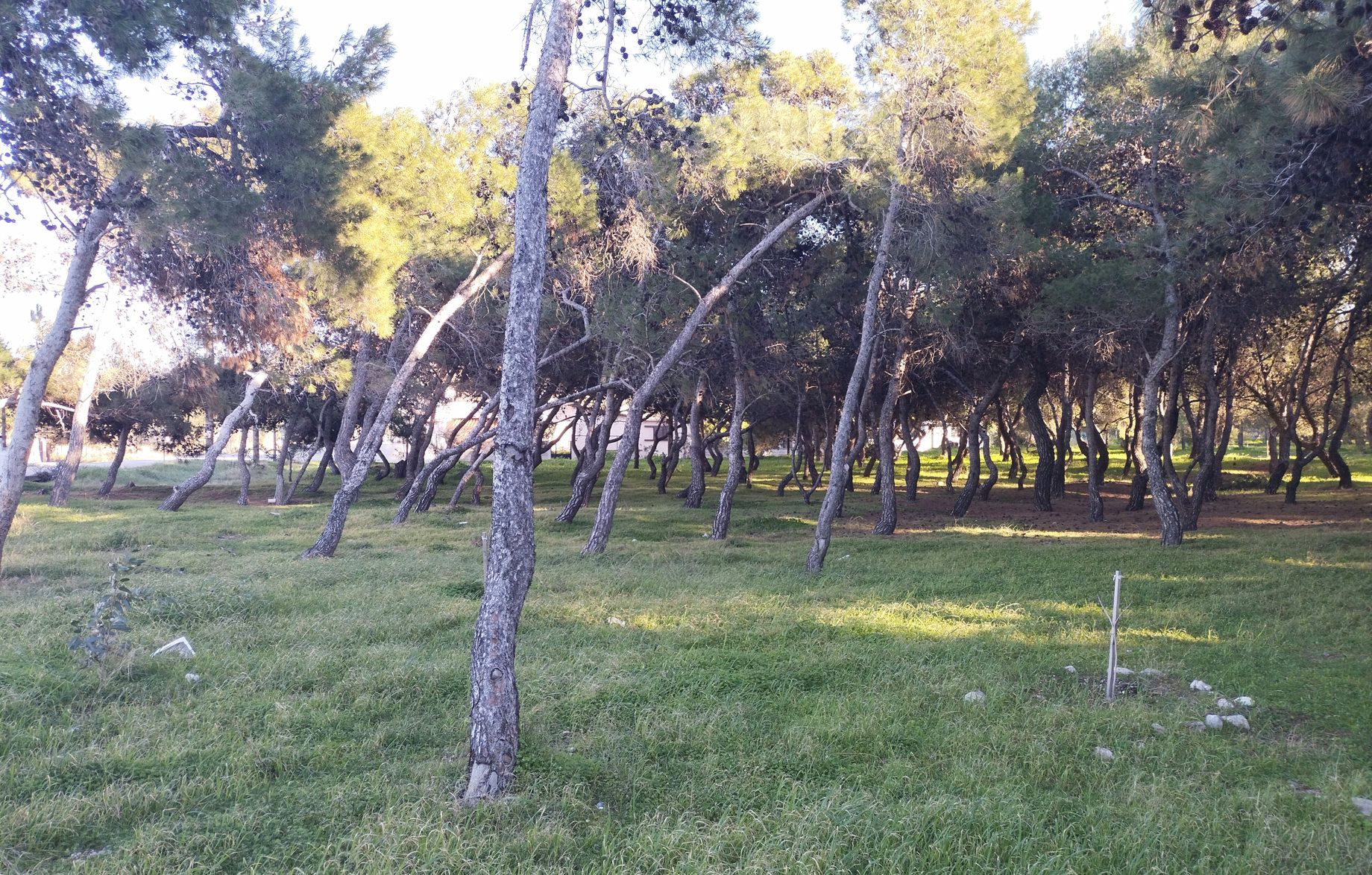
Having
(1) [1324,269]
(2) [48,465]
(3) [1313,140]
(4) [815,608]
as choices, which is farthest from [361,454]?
(2) [48,465]

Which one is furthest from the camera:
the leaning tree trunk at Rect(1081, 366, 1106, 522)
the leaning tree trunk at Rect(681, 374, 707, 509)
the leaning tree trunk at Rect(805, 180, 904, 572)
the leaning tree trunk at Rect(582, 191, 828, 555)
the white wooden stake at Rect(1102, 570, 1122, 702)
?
the leaning tree trunk at Rect(681, 374, 707, 509)

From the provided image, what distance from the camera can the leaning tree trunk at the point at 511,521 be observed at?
183 inches

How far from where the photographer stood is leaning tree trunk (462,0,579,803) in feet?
15.3

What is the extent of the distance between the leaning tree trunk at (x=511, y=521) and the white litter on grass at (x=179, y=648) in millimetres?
3374

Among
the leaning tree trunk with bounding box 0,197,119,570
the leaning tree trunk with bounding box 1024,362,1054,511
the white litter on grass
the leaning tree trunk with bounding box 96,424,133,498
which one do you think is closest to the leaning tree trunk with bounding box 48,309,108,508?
the leaning tree trunk with bounding box 96,424,133,498

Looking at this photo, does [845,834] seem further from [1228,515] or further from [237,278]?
[1228,515]

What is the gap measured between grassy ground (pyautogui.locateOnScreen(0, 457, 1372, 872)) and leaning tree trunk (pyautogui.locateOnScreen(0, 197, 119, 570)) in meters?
1.16

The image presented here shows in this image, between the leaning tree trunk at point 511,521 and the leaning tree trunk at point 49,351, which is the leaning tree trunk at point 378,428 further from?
the leaning tree trunk at point 511,521

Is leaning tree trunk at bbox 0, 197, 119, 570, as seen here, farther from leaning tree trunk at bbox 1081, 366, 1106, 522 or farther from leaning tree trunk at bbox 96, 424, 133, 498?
leaning tree trunk at bbox 96, 424, 133, 498

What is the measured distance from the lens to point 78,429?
24.2m

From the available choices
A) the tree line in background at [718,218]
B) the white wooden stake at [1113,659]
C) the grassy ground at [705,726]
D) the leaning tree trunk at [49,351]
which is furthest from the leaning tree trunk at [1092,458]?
the leaning tree trunk at [49,351]

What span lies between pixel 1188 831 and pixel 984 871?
1138mm

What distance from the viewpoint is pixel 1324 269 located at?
51.9 feet

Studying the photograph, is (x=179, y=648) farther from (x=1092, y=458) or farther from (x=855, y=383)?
(x=1092, y=458)
